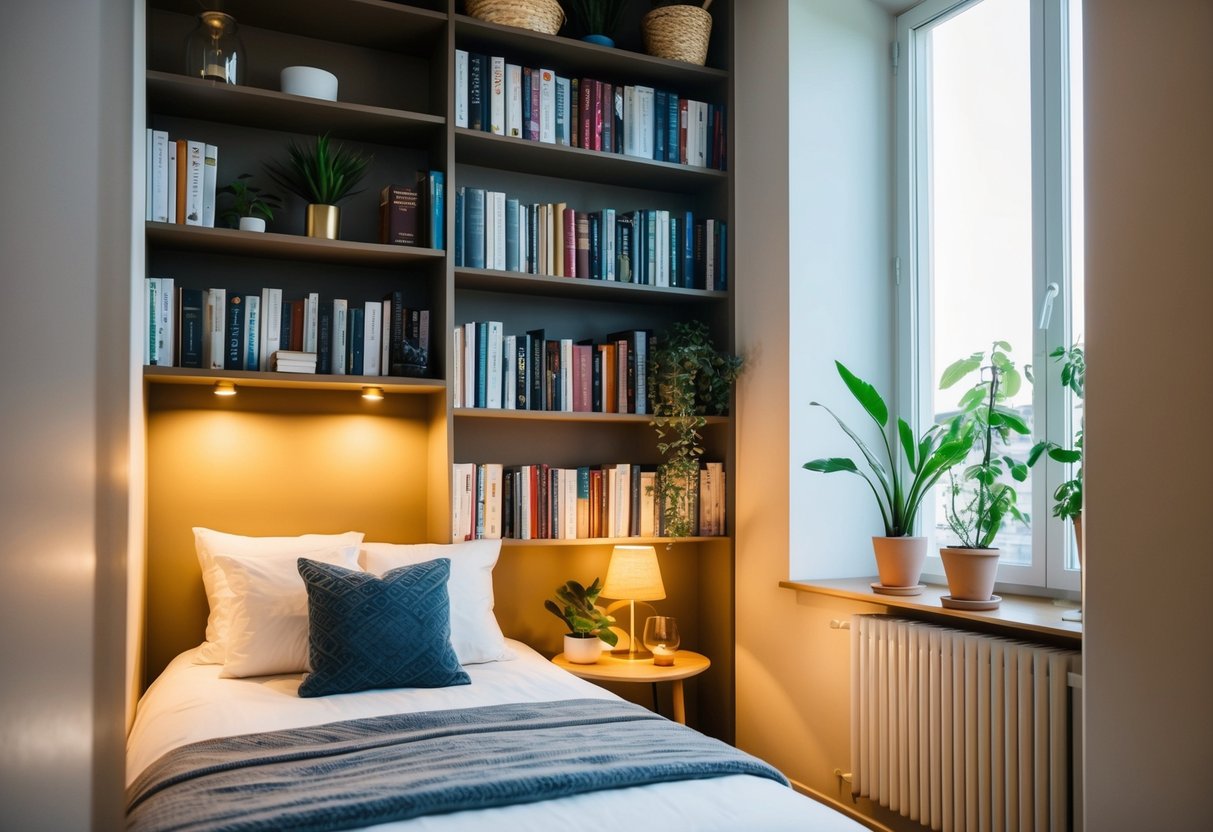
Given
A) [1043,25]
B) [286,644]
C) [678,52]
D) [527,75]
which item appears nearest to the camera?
[286,644]

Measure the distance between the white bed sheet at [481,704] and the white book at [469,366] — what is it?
0.85 metres

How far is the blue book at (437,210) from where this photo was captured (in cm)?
306

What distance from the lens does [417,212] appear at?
10.2 ft

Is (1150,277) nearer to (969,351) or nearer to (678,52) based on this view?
(969,351)

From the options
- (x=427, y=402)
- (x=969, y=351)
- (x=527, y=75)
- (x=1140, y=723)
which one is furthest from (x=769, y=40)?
(x=1140, y=723)

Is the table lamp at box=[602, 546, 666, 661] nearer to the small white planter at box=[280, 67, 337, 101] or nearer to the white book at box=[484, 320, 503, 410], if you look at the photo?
the white book at box=[484, 320, 503, 410]

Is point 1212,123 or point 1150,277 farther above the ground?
point 1212,123

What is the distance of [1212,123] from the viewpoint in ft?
5.70

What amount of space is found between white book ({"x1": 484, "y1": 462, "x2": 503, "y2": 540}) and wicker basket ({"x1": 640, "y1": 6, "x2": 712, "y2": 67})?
5.58ft

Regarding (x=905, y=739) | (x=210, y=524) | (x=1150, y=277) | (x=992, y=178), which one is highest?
(x=992, y=178)

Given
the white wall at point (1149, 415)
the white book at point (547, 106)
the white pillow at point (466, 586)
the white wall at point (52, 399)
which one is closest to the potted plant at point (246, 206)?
the white book at point (547, 106)

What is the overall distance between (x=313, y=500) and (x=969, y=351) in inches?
90.2

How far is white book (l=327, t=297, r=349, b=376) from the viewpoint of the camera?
2961mm

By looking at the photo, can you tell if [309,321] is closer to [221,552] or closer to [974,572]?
[221,552]
